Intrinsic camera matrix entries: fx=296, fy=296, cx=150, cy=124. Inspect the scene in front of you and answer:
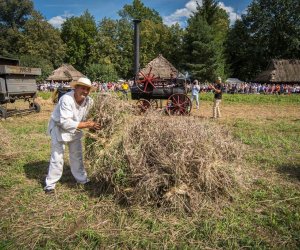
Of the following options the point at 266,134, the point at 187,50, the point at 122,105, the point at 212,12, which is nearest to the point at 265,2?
the point at 212,12

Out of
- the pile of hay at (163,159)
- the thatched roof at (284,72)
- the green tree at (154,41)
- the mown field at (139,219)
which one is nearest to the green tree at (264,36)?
the thatched roof at (284,72)

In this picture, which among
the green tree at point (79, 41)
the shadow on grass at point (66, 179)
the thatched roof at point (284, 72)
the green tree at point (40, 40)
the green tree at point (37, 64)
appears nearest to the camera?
the shadow on grass at point (66, 179)

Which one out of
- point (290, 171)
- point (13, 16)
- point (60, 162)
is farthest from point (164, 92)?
point (13, 16)

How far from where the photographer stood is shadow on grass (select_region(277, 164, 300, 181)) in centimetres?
509

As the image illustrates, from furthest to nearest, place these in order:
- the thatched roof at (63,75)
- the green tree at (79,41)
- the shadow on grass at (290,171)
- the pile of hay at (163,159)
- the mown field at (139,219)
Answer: the green tree at (79,41) → the thatched roof at (63,75) → the shadow on grass at (290,171) → the pile of hay at (163,159) → the mown field at (139,219)

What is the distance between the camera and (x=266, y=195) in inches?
172

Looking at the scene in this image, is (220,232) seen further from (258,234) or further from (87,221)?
(87,221)

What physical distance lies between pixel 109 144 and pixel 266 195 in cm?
243

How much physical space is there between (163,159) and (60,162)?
1806 mm

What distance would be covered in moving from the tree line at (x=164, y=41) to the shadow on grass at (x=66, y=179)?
34.5 meters

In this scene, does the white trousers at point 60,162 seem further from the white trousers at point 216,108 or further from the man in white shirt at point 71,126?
the white trousers at point 216,108

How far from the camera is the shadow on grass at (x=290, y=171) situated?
5090mm

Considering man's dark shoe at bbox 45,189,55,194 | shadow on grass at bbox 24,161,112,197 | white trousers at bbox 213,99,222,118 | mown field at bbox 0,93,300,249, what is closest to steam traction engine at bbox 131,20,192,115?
white trousers at bbox 213,99,222,118

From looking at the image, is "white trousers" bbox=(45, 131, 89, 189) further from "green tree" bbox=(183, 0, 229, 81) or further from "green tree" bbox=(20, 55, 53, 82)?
"green tree" bbox=(20, 55, 53, 82)
